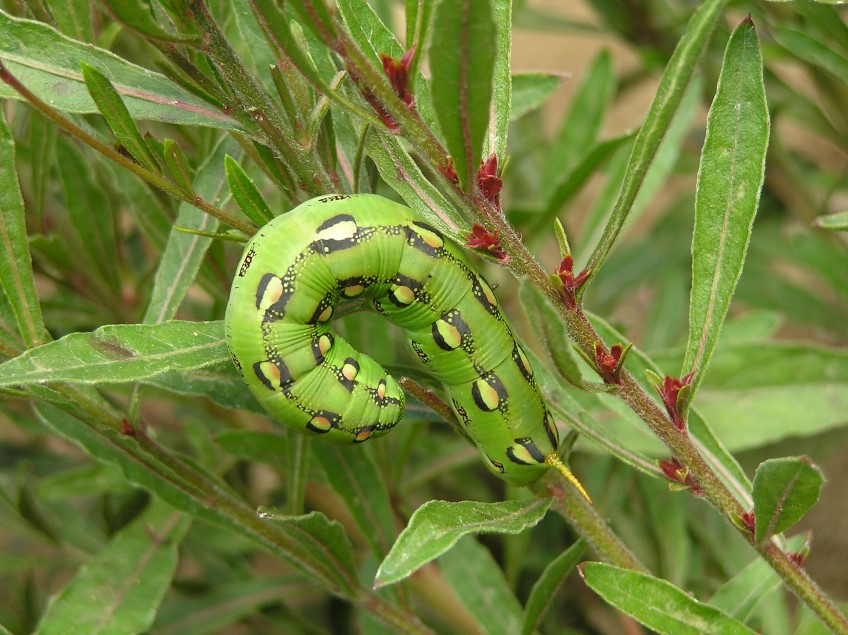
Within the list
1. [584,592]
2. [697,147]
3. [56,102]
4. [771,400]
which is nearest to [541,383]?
[771,400]

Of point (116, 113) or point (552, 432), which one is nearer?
point (116, 113)

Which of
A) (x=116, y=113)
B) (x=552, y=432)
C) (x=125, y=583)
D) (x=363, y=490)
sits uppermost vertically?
(x=116, y=113)

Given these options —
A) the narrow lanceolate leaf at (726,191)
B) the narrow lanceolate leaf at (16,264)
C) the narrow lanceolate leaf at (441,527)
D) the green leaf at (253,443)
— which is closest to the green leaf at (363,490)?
the green leaf at (253,443)

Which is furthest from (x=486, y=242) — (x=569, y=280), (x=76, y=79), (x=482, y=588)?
(x=482, y=588)

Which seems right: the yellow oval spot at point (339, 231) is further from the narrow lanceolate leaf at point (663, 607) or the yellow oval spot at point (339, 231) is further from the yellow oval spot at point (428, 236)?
the narrow lanceolate leaf at point (663, 607)

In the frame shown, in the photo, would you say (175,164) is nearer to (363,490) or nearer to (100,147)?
(100,147)

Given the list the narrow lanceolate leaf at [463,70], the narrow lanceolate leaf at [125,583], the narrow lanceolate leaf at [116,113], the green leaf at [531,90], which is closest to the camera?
the narrow lanceolate leaf at [463,70]
